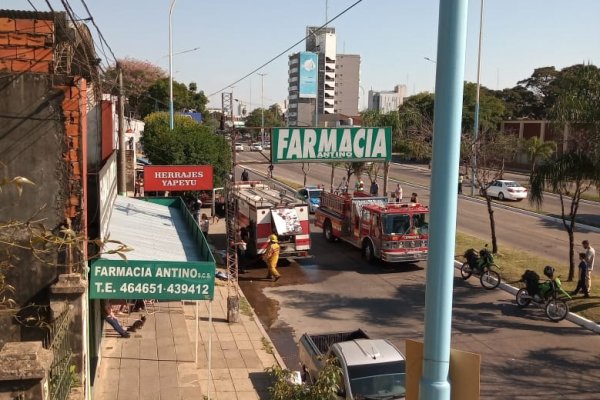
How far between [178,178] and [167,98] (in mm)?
60531

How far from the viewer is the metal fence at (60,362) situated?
614cm

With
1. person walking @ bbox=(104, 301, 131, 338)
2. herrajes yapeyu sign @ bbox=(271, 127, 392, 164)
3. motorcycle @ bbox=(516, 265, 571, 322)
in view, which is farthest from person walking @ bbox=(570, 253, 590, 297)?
person walking @ bbox=(104, 301, 131, 338)

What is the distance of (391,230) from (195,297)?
500 inches

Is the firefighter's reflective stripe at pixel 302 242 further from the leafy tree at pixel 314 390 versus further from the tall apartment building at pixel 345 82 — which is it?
the tall apartment building at pixel 345 82

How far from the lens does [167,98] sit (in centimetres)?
→ 7631

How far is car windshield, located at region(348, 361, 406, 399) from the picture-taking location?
31.3 ft

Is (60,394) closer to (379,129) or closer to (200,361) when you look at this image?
(200,361)

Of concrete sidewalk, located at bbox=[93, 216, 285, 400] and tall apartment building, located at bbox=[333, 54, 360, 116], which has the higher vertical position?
tall apartment building, located at bbox=[333, 54, 360, 116]

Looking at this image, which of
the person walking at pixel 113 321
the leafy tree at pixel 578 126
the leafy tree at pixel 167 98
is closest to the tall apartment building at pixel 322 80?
the leafy tree at pixel 167 98

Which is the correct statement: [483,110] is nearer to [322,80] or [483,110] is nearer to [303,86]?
[303,86]

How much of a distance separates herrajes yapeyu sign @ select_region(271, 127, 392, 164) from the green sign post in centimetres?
603

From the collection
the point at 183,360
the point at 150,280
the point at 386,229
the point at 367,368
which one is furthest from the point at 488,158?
the point at 150,280

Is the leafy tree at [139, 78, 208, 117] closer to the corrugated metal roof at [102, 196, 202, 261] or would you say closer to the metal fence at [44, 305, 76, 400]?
the corrugated metal roof at [102, 196, 202, 261]

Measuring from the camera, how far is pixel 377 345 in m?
10.5
